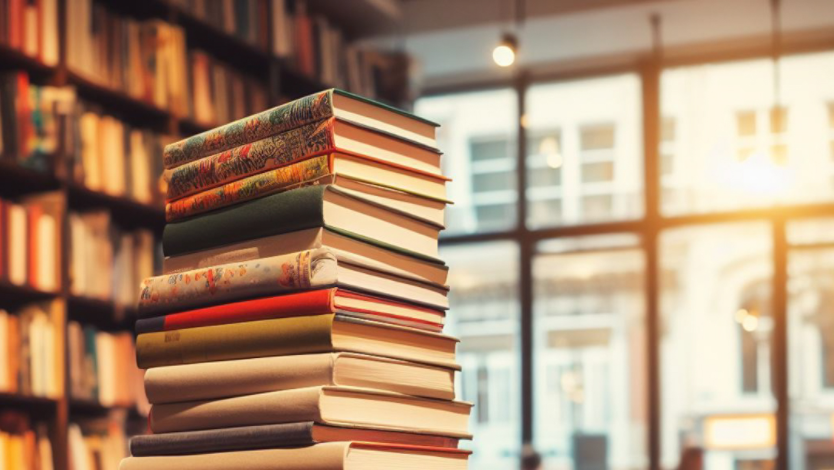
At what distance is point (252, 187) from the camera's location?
3.59 feet

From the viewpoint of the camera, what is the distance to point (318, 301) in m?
0.99

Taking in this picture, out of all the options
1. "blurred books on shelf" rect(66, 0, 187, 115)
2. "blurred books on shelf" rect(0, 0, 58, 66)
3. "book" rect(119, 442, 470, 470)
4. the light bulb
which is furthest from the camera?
the light bulb

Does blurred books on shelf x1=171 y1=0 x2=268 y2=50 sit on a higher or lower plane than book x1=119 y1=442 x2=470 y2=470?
higher

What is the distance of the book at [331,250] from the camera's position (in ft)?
3.37

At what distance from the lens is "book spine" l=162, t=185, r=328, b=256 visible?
1018mm

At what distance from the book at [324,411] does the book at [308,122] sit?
26 cm

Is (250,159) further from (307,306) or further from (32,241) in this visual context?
(32,241)

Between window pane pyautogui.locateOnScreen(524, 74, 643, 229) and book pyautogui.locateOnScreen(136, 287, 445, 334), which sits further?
window pane pyautogui.locateOnScreen(524, 74, 643, 229)

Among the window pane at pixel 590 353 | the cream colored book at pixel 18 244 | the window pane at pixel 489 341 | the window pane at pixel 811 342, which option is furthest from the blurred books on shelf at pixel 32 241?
the window pane at pixel 811 342

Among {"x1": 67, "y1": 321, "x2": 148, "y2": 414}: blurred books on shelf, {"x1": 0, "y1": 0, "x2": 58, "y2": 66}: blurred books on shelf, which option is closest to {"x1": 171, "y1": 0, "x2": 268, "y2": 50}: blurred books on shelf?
{"x1": 0, "y1": 0, "x2": 58, "y2": 66}: blurred books on shelf

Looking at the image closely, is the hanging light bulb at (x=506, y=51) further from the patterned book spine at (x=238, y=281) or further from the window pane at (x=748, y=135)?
the patterned book spine at (x=238, y=281)

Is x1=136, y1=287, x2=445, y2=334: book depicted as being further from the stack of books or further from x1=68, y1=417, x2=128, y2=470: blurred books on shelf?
x1=68, y1=417, x2=128, y2=470: blurred books on shelf

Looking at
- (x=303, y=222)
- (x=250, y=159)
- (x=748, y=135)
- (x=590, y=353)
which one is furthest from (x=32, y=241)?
(x=748, y=135)

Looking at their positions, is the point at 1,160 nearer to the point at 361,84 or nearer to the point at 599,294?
the point at 361,84
